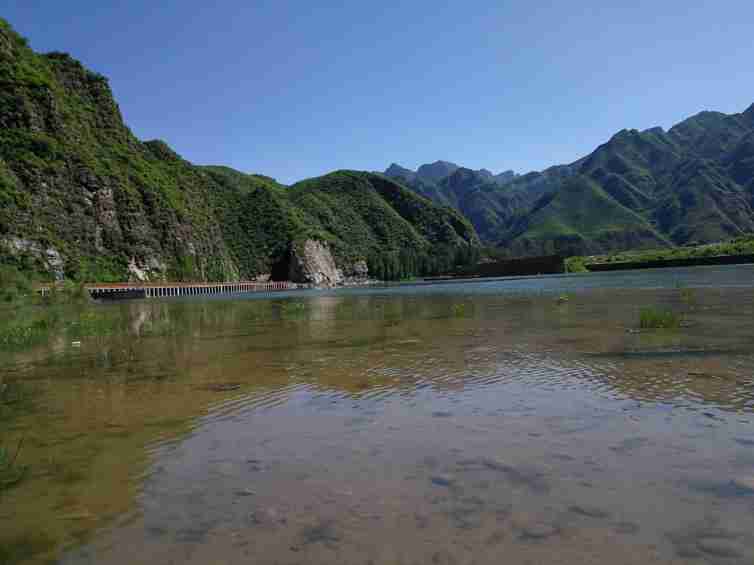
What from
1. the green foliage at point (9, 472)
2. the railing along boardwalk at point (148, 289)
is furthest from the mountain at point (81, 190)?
the green foliage at point (9, 472)

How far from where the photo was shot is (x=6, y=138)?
8319cm

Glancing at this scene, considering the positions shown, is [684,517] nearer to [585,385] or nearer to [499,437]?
[499,437]

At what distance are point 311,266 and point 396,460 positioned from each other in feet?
567

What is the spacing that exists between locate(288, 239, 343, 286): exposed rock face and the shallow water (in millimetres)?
163095

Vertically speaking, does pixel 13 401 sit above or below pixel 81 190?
below

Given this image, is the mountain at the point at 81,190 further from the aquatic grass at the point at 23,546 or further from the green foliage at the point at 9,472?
the aquatic grass at the point at 23,546

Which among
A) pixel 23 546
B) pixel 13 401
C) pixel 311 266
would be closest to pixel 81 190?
pixel 311 266

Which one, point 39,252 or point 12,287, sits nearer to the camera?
point 12,287

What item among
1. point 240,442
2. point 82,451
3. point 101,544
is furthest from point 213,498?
point 82,451

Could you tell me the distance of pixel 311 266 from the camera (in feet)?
581

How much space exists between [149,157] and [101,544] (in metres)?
155

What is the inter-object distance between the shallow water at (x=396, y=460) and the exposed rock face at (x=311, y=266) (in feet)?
535

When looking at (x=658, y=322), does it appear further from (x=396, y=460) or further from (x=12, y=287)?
(x=12, y=287)

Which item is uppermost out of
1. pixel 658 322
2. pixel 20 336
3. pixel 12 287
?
pixel 12 287
